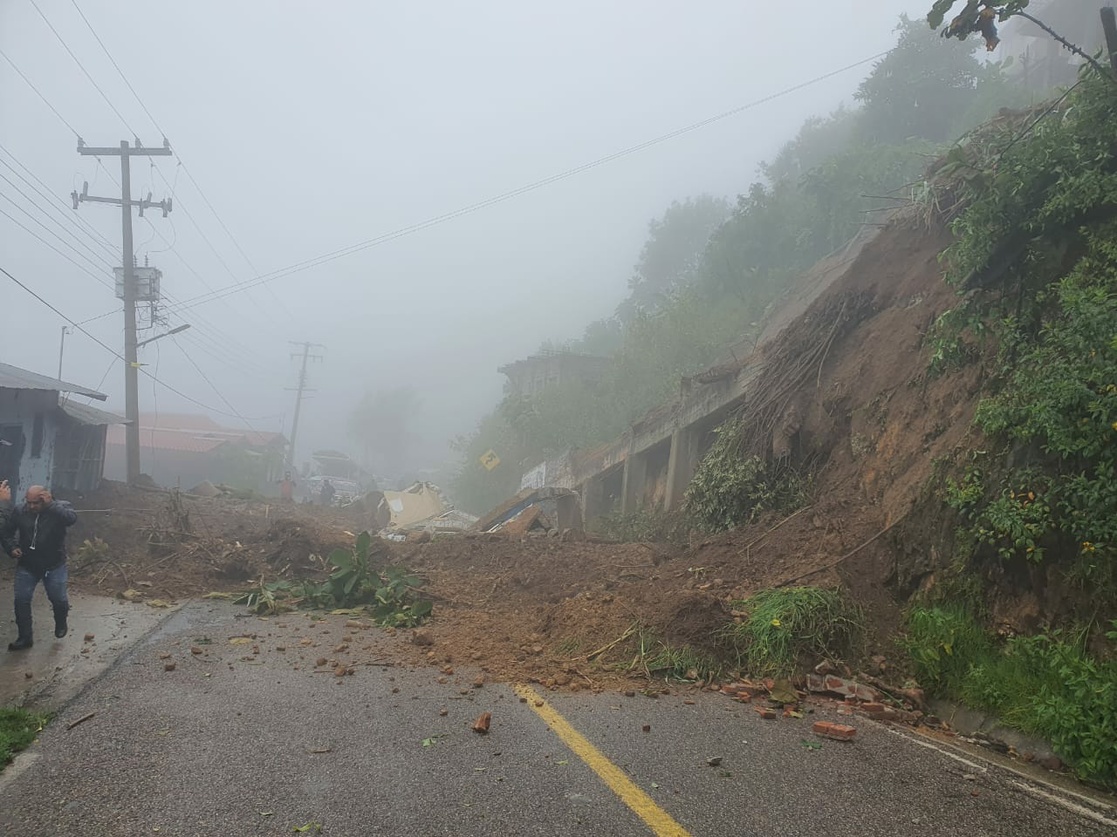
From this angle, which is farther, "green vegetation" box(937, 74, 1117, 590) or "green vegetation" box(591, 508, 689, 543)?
"green vegetation" box(591, 508, 689, 543)

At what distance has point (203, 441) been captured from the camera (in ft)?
151

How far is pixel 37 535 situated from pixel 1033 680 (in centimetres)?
851

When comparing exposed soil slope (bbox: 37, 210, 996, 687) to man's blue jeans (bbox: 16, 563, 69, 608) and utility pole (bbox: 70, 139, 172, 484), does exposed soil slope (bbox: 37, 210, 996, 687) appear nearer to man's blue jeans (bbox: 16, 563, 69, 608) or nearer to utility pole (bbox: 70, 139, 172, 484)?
man's blue jeans (bbox: 16, 563, 69, 608)

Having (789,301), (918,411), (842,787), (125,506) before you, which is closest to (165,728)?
(842,787)

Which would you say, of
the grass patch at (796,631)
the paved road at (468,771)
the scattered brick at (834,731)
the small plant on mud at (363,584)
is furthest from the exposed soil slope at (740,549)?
the scattered brick at (834,731)

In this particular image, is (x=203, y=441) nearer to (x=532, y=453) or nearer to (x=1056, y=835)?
(x=532, y=453)

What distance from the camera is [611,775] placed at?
3.90 metres

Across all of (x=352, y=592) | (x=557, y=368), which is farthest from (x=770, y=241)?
(x=352, y=592)

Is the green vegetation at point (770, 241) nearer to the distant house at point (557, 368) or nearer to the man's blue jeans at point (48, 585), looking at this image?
the distant house at point (557, 368)

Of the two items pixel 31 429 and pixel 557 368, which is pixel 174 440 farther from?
Result: pixel 31 429

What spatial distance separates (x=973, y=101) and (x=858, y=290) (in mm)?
19435

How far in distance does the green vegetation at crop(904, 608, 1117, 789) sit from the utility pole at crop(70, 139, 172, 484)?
21.8 metres

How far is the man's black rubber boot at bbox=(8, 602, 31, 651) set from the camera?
673 cm

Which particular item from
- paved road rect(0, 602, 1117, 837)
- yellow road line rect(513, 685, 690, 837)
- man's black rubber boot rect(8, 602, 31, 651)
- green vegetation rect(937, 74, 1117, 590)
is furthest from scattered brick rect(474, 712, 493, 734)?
man's black rubber boot rect(8, 602, 31, 651)
